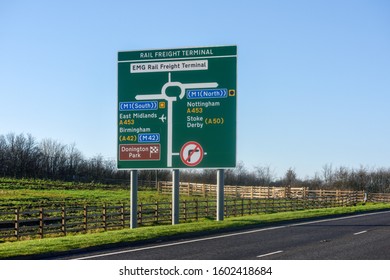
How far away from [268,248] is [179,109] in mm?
10556

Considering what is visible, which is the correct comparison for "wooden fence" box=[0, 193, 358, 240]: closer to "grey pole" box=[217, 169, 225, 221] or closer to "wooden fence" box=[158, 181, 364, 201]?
"grey pole" box=[217, 169, 225, 221]

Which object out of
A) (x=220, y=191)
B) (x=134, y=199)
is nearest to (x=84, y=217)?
(x=134, y=199)

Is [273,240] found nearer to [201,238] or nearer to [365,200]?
[201,238]

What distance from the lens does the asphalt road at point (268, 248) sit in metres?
15.9

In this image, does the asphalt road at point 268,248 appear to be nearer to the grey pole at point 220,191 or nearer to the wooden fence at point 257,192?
the grey pole at point 220,191

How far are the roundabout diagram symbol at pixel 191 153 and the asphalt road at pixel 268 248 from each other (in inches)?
156

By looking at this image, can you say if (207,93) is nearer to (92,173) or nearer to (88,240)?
(88,240)

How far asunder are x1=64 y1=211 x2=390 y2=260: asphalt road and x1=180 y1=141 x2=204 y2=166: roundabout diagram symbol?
3.97 m

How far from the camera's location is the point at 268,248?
59.3 feet

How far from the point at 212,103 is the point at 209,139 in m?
1.54

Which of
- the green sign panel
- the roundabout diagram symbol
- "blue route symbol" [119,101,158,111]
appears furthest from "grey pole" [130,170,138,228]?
"blue route symbol" [119,101,158,111]

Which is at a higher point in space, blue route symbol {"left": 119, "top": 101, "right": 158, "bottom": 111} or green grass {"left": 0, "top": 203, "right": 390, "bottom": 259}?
blue route symbol {"left": 119, "top": 101, "right": 158, "bottom": 111}

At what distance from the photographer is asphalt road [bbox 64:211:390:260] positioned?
15.9 metres
